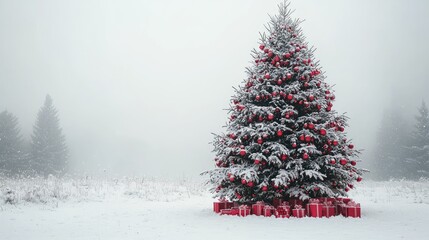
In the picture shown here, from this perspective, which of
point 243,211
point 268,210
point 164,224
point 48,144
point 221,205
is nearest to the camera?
point 164,224

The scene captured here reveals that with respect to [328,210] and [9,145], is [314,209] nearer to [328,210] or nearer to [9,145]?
[328,210]

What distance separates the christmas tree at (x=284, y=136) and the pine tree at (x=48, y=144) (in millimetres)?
36709

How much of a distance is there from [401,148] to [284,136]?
1502 inches

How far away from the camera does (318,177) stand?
9.65 metres

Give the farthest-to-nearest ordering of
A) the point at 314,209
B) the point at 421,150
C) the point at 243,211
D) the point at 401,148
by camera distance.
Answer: the point at 401,148, the point at 421,150, the point at 243,211, the point at 314,209

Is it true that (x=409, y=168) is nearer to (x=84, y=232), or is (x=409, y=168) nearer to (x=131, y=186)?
(x=131, y=186)

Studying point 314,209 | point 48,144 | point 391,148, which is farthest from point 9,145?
point 391,148

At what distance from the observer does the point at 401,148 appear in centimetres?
4081

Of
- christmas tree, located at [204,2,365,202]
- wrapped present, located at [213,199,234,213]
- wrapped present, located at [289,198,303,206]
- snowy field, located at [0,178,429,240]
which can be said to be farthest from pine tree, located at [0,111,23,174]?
wrapped present, located at [289,198,303,206]

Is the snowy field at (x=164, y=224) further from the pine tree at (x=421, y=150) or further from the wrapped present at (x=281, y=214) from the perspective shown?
the pine tree at (x=421, y=150)

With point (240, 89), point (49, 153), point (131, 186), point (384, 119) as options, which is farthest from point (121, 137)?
point (240, 89)

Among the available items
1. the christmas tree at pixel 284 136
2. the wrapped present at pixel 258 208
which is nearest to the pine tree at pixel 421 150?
the christmas tree at pixel 284 136

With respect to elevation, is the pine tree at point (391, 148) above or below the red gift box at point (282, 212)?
above

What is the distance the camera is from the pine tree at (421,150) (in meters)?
36.3
